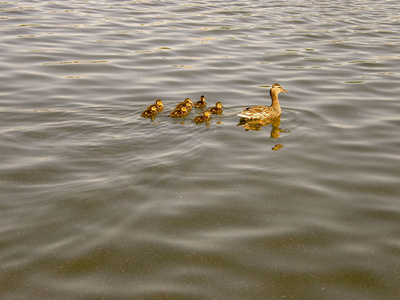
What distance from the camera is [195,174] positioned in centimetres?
762

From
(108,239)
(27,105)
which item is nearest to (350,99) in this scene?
(27,105)

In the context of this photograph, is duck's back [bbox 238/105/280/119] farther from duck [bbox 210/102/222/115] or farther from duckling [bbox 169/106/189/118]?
duckling [bbox 169/106/189/118]

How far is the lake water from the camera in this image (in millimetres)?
5586

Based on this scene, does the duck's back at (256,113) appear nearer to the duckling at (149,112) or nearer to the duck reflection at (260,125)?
the duck reflection at (260,125)

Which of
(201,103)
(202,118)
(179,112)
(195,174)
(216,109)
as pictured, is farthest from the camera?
(201,103)

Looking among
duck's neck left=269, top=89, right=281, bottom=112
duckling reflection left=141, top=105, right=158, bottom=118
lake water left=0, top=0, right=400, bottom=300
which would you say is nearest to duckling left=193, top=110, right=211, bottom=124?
lake water left=0, top=0, right=400, bottom=300

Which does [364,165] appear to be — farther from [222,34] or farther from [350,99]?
[222,34]

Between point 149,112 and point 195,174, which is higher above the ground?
point 149,112

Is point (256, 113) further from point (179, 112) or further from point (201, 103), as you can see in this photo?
point (179, 112)

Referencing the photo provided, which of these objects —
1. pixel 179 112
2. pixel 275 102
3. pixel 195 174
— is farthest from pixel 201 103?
pixel 195 174

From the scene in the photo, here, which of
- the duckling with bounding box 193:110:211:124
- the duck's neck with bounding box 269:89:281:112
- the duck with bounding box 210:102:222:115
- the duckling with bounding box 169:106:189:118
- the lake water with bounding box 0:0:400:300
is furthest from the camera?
the duck's neck with bounding box 269:89:281:112

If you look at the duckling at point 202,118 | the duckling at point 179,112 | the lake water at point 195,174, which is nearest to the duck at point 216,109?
the lake water at point 195,174

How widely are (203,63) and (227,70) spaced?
2.46 ft

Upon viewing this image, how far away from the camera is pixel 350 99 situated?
11.2 meters
